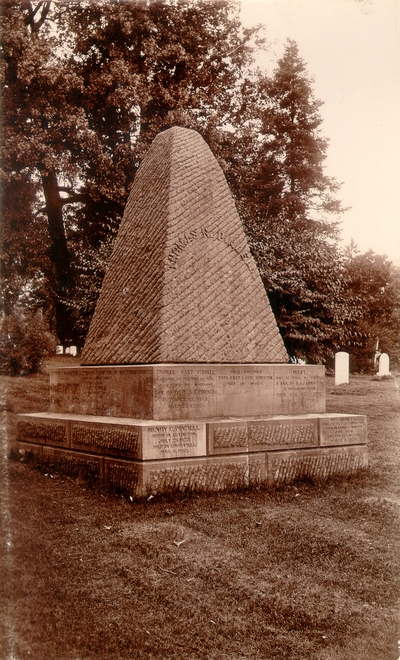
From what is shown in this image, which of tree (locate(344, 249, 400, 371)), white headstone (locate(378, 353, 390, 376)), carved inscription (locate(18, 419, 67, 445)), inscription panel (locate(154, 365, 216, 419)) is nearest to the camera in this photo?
inscription panel (locate(154, 365, 216, 419))

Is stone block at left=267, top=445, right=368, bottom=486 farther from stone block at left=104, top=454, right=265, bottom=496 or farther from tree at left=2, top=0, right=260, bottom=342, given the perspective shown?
tree at left=2, top=0, right=260, bottom=342

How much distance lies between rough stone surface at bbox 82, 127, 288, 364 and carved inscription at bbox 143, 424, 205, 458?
0.93 metres

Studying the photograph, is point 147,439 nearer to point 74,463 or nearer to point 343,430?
point 74,463

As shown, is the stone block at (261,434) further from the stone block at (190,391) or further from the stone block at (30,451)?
the stone block at (30,451)

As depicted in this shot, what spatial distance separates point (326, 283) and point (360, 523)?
8.13 metres

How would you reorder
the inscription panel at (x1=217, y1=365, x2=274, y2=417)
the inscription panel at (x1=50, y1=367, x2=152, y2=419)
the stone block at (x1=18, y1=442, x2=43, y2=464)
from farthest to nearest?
the stone block at (x1=18, y1=442, x2=43, y2=464) < the inscription panel at (x1=217, y1=365, x2=274, y2=417) < the inscription panel at (x1=50, y1=367, x2=152, y2=419)

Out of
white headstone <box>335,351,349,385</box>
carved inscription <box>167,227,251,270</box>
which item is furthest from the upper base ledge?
white headstone <box>335,351,349,385</box>

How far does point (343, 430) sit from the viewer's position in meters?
7.22

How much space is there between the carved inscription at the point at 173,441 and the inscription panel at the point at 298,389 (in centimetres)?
139

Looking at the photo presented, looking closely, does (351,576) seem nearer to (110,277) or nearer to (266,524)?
(266,524)

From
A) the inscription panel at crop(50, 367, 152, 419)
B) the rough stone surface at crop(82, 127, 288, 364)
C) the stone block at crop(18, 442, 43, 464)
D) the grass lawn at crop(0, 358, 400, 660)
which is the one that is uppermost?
the rough stone surface at crop(82, 127, 288, 364)

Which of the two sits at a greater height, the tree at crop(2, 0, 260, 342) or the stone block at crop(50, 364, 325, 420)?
the tree at crop(2, 0, 260, 342)

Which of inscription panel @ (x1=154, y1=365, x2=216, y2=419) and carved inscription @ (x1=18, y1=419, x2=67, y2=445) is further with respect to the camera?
carved inscription @ (x1=18, y1=419, x2=67, y2=445)

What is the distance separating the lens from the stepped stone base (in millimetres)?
5898
